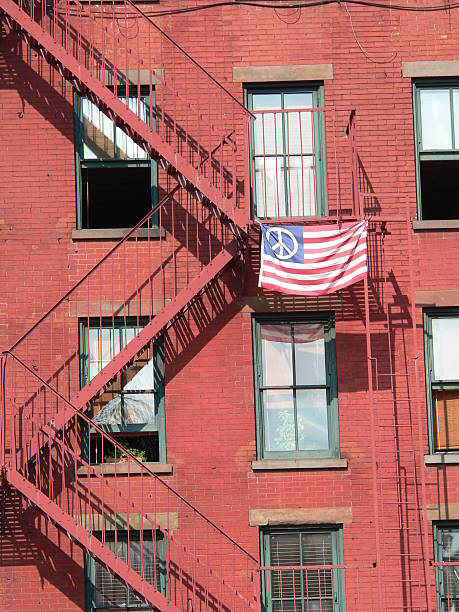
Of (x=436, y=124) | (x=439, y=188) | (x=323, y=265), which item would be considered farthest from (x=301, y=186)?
(x=439, y=188)

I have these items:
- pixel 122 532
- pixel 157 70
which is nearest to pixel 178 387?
pixel 122 532

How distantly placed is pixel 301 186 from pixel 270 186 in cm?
41

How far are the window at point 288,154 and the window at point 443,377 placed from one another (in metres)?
2.15

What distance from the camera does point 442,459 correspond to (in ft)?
46.7

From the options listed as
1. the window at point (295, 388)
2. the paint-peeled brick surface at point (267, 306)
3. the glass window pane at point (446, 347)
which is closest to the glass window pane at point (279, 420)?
the window at point (295, 388)

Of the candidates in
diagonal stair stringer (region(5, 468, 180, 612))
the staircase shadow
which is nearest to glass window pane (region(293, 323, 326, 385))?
diagonal stair stringer (region(5, 468, 180, 612))

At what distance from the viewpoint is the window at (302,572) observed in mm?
13992

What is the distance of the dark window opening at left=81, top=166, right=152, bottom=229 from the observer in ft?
49.7

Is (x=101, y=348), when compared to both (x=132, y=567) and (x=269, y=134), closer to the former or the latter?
(x=132, y=567)

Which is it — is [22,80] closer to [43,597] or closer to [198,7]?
[198,7]

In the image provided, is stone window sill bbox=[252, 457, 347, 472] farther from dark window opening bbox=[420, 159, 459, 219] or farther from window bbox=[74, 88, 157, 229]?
dark window opening bbox=[420, 159, 459, 219]

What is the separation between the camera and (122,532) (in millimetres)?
14070

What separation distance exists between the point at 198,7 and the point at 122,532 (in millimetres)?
6976

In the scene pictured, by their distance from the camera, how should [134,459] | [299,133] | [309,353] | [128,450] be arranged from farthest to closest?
A: [299,133] < [309,353] < [128,450] < [134,459]
